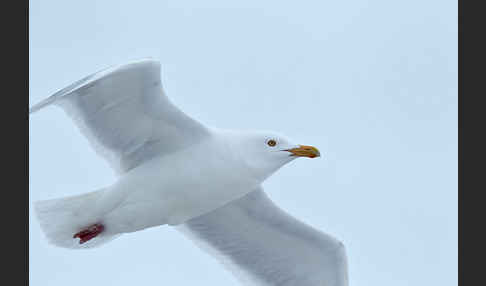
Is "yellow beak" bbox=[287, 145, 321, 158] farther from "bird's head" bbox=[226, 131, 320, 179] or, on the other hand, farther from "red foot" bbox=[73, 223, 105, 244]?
"red foot" bbox=[73, 223, 105, 244]

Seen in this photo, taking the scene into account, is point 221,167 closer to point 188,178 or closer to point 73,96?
point 188,178

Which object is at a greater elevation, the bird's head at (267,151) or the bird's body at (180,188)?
the bird's head at (267,151)

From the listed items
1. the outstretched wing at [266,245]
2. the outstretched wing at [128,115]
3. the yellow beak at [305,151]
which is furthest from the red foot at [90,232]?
the yellow beak at [305,151]

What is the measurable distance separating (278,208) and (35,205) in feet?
6.93

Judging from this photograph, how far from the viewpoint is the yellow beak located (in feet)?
28.7

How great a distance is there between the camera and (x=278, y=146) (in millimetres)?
8828

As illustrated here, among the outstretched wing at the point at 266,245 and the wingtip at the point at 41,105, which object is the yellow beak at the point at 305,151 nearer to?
the outstretched wing at the point at 266,245

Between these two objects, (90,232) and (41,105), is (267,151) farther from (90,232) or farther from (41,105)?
(41,105)

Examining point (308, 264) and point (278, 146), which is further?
point (308, 264)

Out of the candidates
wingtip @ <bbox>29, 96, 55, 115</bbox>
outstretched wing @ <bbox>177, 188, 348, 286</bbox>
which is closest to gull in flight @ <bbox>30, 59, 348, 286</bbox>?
wingtip @ <bbox>29, 96, 55, 115</bbox>

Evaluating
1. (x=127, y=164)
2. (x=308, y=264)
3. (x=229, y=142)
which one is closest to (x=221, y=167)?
(x=229, y=142)

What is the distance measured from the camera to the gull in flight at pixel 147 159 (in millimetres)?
8766

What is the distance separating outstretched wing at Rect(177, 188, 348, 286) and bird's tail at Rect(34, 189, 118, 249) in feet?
3.42

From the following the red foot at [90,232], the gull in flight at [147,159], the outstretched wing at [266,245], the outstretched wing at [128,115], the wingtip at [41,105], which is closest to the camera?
the wingtip at [41,105]
